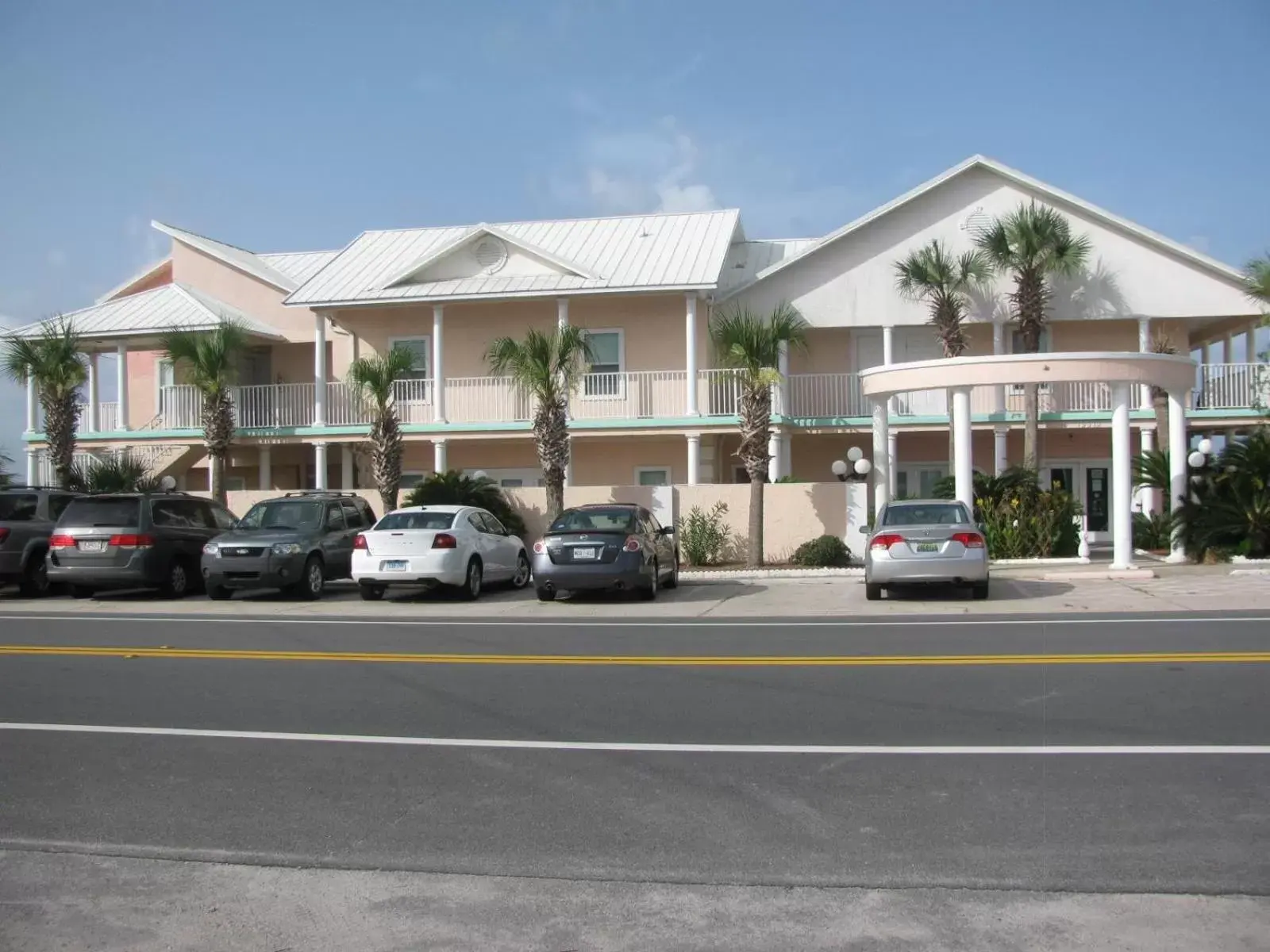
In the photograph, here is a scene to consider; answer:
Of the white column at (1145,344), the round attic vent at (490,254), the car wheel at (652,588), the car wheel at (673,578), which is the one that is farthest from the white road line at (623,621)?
the white column at (1145,344)

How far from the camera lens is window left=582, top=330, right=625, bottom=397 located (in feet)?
99.0

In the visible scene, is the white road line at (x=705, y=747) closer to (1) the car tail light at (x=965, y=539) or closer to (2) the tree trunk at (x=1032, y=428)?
(1) the car tail light at (x=965, y=539)

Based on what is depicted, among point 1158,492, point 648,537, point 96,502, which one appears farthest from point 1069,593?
point 96,502

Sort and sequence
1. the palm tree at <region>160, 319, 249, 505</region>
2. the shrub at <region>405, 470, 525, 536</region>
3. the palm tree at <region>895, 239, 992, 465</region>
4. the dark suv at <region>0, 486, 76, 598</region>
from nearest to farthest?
the dark suv at <region>0, 486, 76, 598</region>, the shrub at <region>405, 470, 525, 536</region>, the palm tree at <region>160, 319, 249, 505</region>, the palm tree at <region>895, 239, 992, 465</region>

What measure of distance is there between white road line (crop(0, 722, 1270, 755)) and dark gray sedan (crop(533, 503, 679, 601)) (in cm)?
936

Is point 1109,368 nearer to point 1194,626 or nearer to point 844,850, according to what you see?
point 1194,626

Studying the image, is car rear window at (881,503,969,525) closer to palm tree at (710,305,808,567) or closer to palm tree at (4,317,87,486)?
palm tree at (710,305,808,567)

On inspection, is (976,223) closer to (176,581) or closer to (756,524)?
(756,524)

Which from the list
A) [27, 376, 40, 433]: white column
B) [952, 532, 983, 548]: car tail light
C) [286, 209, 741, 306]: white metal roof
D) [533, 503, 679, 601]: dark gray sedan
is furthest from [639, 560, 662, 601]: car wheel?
[27, 376, 40, 433]: white column

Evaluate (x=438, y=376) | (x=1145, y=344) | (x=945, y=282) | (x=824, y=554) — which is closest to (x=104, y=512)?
(x=438, y=376)

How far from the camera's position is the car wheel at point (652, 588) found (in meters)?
18.6

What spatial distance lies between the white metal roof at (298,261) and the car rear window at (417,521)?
1871 cm

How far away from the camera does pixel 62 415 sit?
2866 centimetres

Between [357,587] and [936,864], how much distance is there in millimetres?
17607
